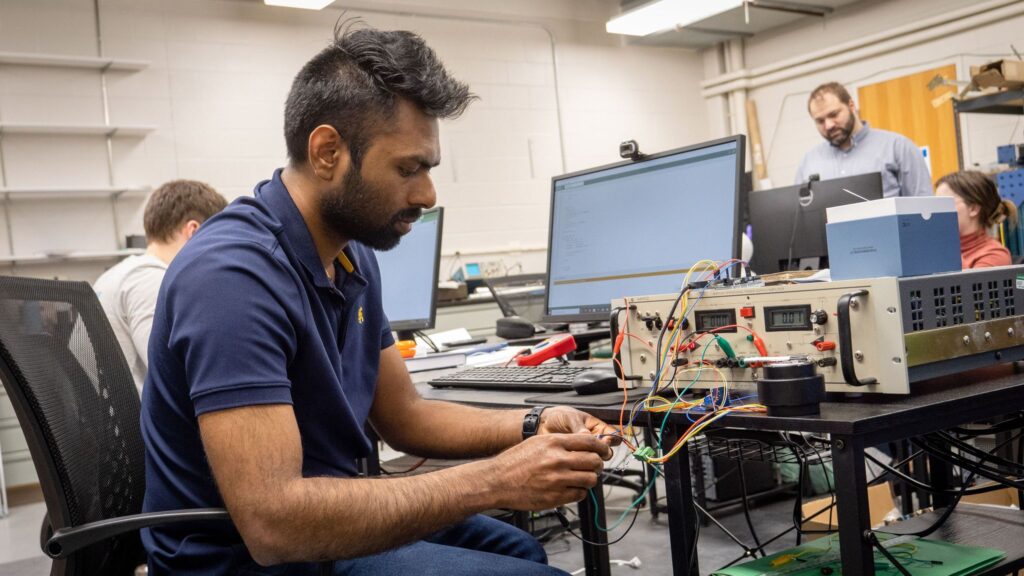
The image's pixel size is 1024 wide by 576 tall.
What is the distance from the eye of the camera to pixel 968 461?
4.81 feet

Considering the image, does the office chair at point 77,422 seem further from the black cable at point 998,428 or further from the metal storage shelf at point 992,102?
the metal storage shelf at point 992,102

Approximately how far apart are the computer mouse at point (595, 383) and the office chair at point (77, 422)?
0.61 meters

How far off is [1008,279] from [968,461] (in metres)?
0.39

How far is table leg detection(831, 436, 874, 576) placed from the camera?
95cm

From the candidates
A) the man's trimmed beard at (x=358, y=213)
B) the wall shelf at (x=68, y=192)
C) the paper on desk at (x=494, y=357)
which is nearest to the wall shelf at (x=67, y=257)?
the wall shelf at (x=68, y=192)

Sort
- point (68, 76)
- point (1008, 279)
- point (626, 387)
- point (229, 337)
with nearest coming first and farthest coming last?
point (229, 337) → point (1008, 279) → point (626, 387) → point (68, 76)

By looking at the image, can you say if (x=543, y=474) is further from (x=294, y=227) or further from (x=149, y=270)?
(x=149, y=270)

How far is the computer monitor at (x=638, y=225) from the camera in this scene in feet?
5.28

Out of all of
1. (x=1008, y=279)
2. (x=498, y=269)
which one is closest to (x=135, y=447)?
(x=1008, y=279)

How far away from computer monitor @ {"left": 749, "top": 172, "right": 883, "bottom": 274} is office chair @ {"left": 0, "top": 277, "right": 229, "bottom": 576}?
1.77 meters

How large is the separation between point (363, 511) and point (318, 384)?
0.20 metres

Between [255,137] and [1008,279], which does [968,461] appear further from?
[255,137]

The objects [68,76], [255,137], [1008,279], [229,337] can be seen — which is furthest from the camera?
[255,137]

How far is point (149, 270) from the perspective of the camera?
255 cm
